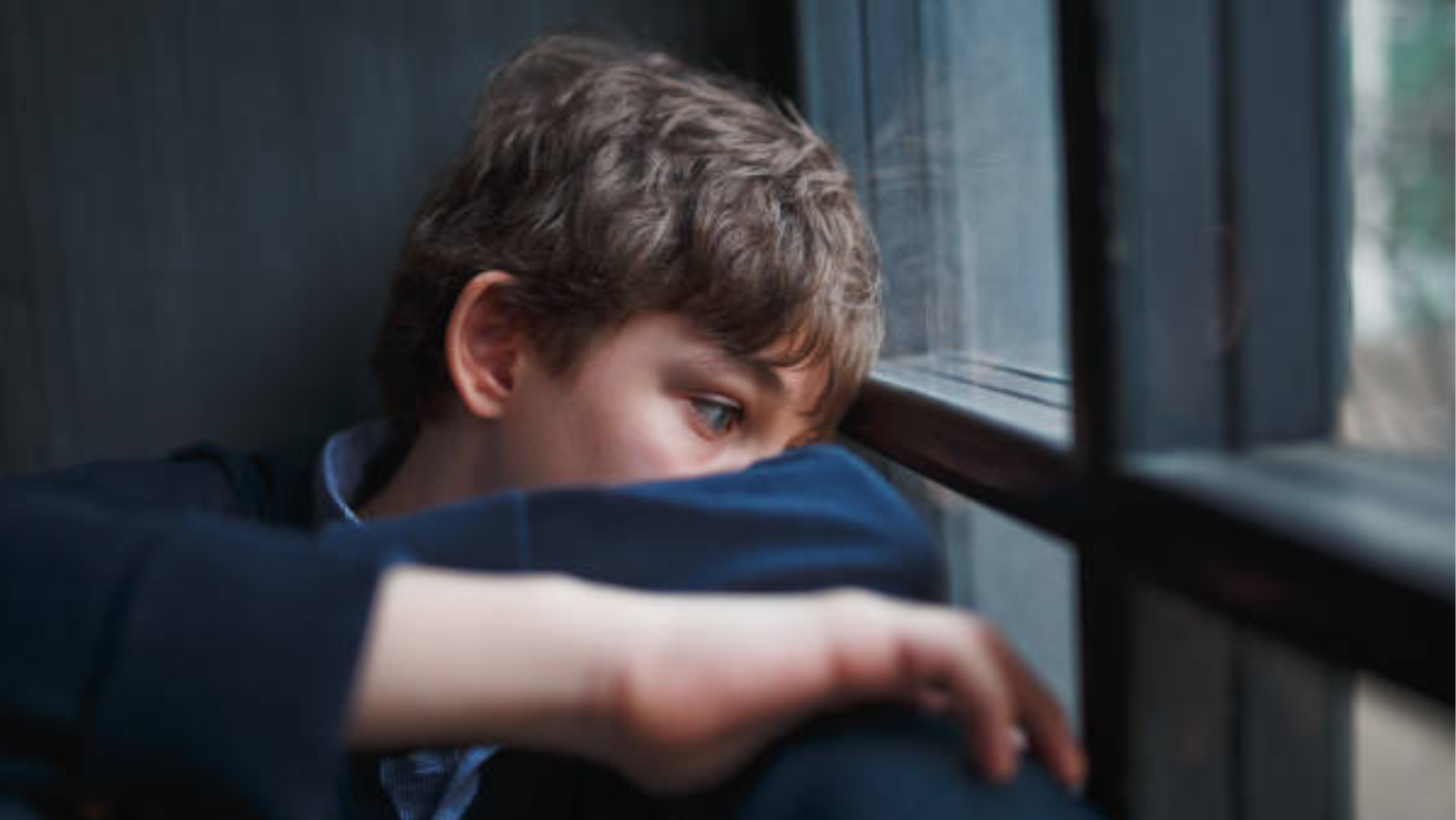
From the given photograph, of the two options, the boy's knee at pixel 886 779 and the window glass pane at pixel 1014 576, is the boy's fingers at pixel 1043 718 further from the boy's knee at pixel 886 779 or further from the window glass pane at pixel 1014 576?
the window glass pane at pixel 1014 576

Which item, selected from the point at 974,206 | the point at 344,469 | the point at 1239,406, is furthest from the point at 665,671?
the point at 344,469

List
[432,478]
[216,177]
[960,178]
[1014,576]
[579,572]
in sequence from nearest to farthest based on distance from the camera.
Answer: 1. [579,572]
2. [1014,576]
3. [960,178]
4. [432,478]
5. [216,177]

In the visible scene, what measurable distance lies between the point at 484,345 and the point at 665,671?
580 millimetres

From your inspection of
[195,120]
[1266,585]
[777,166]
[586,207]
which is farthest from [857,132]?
[1266,585]

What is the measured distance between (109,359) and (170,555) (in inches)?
33.9

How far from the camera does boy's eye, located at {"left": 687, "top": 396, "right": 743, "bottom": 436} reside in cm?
96

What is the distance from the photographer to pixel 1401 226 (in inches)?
19.3

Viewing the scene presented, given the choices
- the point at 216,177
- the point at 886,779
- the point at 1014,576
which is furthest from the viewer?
the point at 216,177

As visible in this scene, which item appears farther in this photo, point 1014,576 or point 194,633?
point 1014,576

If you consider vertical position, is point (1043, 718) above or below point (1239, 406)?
below

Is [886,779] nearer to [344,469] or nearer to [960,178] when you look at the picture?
[960,178]

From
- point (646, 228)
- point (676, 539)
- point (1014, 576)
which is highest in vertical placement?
point (646, 228)

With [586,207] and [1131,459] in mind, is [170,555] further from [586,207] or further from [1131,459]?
[586,207]

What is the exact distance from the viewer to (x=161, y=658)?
1.60 ft
